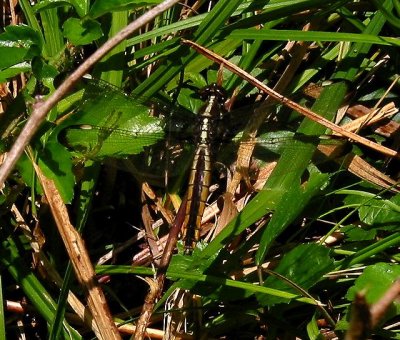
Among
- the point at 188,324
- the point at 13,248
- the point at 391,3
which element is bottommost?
the point at 188,324

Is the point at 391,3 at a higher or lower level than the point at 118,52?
higher

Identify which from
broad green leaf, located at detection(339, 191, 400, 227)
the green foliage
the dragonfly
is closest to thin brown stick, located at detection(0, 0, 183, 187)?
the green foliage

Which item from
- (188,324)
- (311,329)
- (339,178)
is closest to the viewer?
(311,329)

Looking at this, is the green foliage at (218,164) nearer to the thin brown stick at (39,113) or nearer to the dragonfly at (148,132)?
the dragonfly at (148,132)

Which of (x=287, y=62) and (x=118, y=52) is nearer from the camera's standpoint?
(x=118, y=52)

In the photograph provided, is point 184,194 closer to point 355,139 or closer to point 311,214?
point 311,214

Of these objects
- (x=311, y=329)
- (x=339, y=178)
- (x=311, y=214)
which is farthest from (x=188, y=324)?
(x=339, y=178)

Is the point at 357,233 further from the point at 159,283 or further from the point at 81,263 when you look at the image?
the point at 81,263
